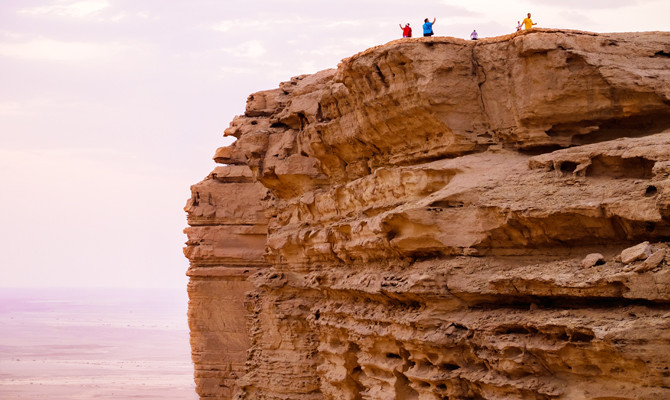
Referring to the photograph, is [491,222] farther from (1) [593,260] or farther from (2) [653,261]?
(2) [653,261]

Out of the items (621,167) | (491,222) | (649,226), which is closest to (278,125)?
(491,222)

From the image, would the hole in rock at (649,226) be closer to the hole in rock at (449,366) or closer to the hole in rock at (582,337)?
the hole in rock at (582,337)

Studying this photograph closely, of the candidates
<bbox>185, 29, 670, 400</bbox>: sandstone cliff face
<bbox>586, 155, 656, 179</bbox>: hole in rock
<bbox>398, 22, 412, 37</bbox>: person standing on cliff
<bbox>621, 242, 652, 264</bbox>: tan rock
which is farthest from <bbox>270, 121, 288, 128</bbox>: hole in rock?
<bbox>621, 242, 652, 264</bbox>: tan rock

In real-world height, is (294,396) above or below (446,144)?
below

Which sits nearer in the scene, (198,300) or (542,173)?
(542,173)

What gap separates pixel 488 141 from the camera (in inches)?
641

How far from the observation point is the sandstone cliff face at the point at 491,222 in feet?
41.7

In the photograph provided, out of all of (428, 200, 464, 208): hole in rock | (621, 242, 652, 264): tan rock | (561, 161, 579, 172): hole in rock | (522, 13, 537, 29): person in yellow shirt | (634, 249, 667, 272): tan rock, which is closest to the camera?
(634, 249, 667, 272): tan rock

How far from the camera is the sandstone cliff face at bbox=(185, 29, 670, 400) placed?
41.7 ft

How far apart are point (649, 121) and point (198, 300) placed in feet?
69.1

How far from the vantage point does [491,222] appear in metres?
14.6

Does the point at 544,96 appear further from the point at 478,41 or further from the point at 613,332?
the point at 613,332

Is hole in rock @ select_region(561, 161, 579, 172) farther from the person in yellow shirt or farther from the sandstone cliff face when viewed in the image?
the person in yellow shirt

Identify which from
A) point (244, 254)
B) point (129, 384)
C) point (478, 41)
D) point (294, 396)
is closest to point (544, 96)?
point (478, 41)
